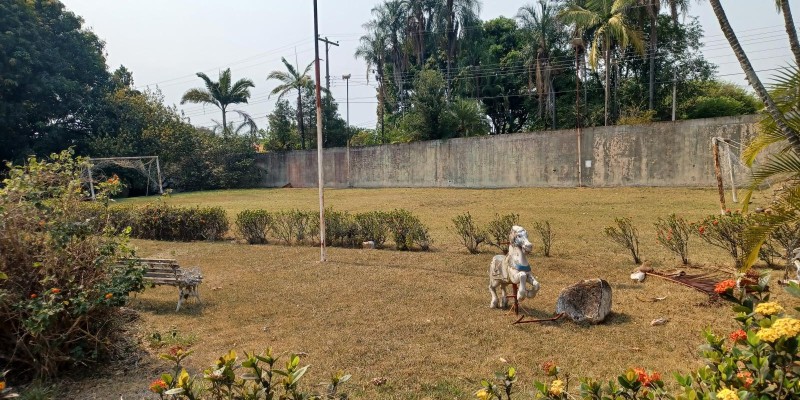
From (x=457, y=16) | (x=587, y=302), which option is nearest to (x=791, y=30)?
(x=587, y=302)

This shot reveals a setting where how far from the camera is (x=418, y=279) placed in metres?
7.46

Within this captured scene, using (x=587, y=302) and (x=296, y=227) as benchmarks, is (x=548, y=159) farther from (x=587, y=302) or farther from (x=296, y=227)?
(x=587, y=302)

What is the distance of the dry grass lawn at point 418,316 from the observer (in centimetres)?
426

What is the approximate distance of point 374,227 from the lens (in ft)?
33.2

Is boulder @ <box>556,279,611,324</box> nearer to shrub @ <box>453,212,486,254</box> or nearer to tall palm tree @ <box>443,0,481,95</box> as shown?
shrub @ <box>453,212,486,254</box>

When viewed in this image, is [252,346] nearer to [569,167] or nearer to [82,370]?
[82,370]

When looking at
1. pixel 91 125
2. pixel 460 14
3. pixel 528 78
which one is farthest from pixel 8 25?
pixel 528 78

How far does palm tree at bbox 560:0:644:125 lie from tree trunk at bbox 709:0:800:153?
1902 centimetres

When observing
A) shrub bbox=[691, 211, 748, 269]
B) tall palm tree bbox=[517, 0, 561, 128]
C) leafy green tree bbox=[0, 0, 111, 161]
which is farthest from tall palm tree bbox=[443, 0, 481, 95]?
shrub bbox=[691, 211, 748, 269]

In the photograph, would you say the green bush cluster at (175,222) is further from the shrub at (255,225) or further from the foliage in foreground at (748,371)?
the foliage in foreground at (748,371)

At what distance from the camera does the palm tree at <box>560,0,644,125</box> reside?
21453 millimetres

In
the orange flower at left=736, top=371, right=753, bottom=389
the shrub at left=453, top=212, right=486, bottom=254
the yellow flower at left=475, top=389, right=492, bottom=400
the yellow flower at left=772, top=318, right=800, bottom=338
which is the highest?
the yellow flower at left=772, top=318, right=800, bottom=338

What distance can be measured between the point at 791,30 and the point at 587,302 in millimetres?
3025

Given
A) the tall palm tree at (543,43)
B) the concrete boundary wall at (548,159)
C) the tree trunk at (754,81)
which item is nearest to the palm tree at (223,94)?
the concrete boundary wall at (548,159)
